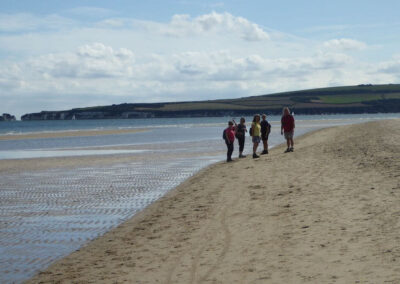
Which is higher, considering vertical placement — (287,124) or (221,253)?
(287,124)

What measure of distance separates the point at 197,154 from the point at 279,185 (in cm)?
1484

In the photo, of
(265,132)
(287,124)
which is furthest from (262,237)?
(265,132)

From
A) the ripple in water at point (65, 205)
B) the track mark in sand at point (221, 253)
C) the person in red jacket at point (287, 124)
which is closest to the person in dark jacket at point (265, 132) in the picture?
the person in red jacket at point (287, 124)

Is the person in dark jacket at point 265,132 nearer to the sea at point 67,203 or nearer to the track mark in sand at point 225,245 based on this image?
the sea at point 67,203

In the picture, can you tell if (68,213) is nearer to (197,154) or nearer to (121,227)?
(121,227)

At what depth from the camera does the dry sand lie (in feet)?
21.9

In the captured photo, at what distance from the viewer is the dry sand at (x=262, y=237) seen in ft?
21.9

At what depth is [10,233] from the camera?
1041 cm

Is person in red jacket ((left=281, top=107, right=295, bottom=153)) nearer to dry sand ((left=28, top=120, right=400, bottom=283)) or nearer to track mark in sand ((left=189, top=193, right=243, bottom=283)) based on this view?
dry sand ((left=28, top=120, right=400, bottom=283))

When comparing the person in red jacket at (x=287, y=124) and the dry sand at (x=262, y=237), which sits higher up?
the person in red jacket at (x=287, y=124)

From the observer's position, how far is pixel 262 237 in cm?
840

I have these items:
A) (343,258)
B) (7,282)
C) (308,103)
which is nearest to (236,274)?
(343,258)

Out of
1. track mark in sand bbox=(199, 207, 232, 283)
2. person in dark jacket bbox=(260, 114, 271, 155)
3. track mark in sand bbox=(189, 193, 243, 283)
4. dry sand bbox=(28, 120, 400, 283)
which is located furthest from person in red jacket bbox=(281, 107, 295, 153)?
track mark in sand bbox=(189, 193, 243, 283)

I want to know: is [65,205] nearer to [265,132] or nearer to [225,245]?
[225,245]
